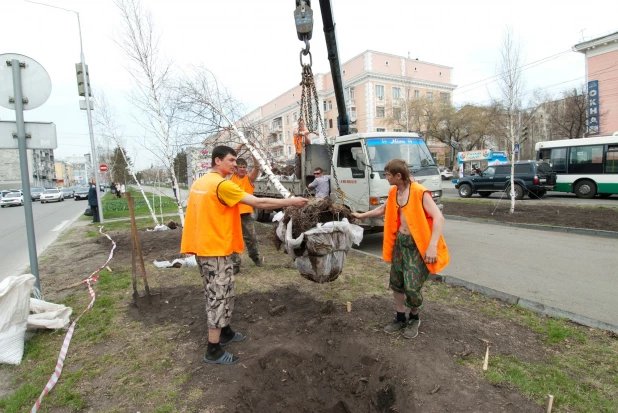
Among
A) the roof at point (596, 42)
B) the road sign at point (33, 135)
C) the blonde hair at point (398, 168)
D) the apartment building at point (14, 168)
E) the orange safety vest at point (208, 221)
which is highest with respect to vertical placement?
the roof at point (596, 42)

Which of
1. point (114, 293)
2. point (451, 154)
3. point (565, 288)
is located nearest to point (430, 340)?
point (565, 288)

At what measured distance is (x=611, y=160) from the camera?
15.5 m

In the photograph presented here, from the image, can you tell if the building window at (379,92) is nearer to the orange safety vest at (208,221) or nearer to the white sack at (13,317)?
the orange safety vest at (208,221)

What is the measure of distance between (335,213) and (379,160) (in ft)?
14.2

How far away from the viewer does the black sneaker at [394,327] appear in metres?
3.44

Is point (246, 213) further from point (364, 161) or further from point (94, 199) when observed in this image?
point (94, 199)

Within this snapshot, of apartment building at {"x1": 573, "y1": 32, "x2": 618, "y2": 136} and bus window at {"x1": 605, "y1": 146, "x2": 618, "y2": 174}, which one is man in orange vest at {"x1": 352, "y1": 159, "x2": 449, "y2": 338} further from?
apartment building at {"x1": 573, "y1": 32, "x2": 618, "y2": 136}

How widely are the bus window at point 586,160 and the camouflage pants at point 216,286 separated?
19254mm

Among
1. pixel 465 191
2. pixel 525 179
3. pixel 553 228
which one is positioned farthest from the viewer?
pixel 465 191

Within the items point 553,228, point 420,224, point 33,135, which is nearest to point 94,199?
point 33,135

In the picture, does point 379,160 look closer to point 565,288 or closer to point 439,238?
point 565,288

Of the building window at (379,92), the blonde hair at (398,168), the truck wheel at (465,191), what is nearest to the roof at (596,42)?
the building window at (379,92)

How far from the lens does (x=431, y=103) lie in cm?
4206

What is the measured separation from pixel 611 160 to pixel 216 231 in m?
19.3
